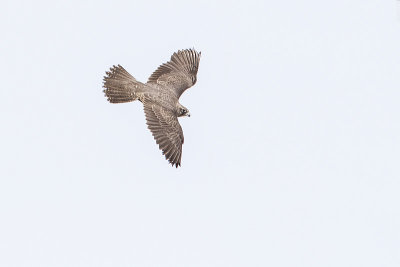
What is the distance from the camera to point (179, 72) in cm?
2162

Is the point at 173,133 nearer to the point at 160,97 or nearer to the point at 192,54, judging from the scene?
the point at 160,97

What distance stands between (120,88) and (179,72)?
2.20 m

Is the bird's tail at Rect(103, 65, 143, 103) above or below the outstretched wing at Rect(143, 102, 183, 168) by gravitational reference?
above

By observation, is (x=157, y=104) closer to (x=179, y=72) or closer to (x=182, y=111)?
(x=182, y=111)

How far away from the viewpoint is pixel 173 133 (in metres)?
20.2

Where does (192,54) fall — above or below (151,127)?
above

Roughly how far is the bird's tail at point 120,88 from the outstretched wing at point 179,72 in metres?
1.11

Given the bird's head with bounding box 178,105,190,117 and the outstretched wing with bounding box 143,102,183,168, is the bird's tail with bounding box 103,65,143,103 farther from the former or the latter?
the bird's head with bounding box 178,105,190,117

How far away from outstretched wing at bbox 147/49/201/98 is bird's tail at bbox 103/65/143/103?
1.11 m

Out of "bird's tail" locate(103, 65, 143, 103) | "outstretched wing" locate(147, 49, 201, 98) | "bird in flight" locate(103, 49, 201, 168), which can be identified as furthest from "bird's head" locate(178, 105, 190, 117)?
"bird's tail" locate(103, 65, 143, 103)

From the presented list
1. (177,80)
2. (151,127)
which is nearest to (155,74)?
(177,80)

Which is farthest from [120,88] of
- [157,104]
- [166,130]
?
[166,130]

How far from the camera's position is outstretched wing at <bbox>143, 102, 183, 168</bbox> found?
65.3 feet

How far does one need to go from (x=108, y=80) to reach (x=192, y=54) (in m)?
2.96
